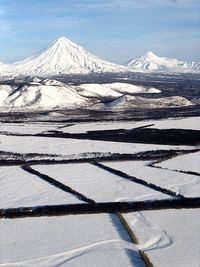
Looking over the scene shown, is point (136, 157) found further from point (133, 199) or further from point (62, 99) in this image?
point (62, 99)

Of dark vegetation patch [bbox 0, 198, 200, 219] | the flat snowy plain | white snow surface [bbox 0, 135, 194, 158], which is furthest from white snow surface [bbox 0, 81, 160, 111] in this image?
dark vegetation patch [bbox 0, 198, 200, 219]

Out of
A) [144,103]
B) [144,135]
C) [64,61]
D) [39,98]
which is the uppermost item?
[64,61]

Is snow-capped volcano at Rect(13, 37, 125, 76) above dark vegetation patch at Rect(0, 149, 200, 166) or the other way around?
above

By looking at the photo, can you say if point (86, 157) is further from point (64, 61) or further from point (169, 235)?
point (64, 61)

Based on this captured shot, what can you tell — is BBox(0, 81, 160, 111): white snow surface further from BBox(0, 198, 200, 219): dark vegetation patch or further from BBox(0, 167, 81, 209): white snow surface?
BBox(0, 198, 200, 219): dark vegetation patch

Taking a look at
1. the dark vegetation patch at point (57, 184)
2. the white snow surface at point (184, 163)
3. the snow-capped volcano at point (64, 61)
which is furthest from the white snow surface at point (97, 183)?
the snow-capped volcano at point (64, 61)

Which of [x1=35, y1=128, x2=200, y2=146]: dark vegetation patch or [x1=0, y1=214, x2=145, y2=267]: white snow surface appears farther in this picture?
[x1=35, y1=128, x2=200, y2=146]: dark vegetation patch

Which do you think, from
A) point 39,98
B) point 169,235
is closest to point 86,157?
point 169,235
